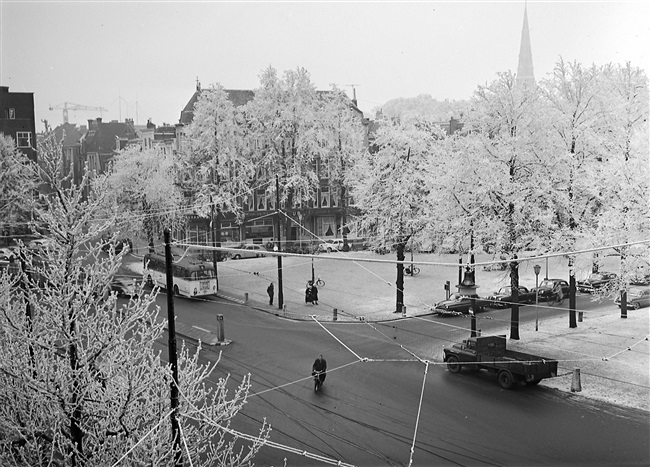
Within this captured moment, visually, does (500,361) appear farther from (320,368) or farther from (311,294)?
(311,294)

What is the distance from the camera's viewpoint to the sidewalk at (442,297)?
15.1m

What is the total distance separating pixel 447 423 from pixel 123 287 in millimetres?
13340

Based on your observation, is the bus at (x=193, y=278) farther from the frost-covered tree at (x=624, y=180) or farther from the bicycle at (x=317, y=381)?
the frost-covered tree at (x=624, y=180)

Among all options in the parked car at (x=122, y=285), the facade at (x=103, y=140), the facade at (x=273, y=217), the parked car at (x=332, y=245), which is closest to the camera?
the parked car at (x=122, y=285)

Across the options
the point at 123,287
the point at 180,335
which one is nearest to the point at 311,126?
the point at 123,287

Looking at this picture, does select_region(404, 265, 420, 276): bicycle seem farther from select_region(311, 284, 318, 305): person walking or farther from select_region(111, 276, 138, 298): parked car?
select_region(111, 276, 138, 298): parked car

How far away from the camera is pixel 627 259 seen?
57.5ft

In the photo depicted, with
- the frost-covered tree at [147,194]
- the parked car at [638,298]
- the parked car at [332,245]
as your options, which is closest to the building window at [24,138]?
the frost-covered tree at [147,194]

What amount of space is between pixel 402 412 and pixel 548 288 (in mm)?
12541

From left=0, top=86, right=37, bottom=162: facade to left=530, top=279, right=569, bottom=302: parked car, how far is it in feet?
80.3

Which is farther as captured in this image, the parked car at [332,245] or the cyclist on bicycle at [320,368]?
the parked car at [332,245]

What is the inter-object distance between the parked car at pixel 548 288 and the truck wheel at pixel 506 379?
8886 mm

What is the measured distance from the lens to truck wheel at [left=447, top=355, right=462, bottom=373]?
15367 millimetres

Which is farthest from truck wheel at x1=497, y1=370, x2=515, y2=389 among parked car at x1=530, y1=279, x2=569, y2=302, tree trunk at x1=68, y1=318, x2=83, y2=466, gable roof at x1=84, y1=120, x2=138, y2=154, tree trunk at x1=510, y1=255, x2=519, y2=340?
gable roof at x1=84, y1=120, x2=138, y2=154
